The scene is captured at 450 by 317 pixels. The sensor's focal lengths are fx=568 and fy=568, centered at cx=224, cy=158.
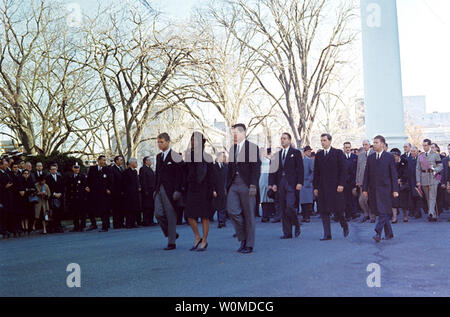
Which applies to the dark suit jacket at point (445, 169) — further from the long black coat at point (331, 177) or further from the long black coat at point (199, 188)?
the long black coat at point (199, 188)

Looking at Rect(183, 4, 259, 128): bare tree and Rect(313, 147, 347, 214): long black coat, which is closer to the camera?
Rect(313, 147, 347, 214): long black coat

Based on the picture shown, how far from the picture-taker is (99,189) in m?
16.2

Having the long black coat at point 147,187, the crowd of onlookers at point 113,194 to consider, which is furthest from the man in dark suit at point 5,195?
Result: the long black coat at point 147,187

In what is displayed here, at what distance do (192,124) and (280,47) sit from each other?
26.2 feet

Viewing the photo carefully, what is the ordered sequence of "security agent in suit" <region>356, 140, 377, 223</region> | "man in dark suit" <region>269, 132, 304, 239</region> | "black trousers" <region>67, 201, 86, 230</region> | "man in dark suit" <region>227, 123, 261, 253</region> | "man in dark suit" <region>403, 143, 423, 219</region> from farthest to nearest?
"black trousers" <region>67, 201, 86, 230</region>
"man in dark suit" <region>403, 143, 423, 219</region>
"security agent in suit" <region>356, 140, 377, 223</region>
"man in dark suit" <region>269, 132, 304, 239</region>
"man in dark suit" <region>227, 123, 261, 253</region>

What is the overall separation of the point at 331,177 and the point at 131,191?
7.51m

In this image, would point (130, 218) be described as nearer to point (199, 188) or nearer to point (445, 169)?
point (199, 188)

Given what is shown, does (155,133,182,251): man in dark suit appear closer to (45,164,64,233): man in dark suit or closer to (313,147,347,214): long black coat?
(313,147,347,214): long black coat

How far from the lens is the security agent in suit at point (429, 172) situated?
580 inches

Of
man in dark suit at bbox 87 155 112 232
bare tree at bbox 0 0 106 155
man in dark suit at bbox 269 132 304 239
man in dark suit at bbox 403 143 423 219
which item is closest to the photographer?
man in dark suit at bbox 269 132 304 239

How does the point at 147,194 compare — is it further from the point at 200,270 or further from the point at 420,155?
the point at 200,270

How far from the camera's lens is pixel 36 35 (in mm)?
26719

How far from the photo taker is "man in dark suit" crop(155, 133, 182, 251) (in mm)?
10062

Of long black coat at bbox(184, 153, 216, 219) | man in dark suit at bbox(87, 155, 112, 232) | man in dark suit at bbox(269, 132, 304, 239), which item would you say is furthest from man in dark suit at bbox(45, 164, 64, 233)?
man in dark suit at bbox(269, 132, 304, 239)
